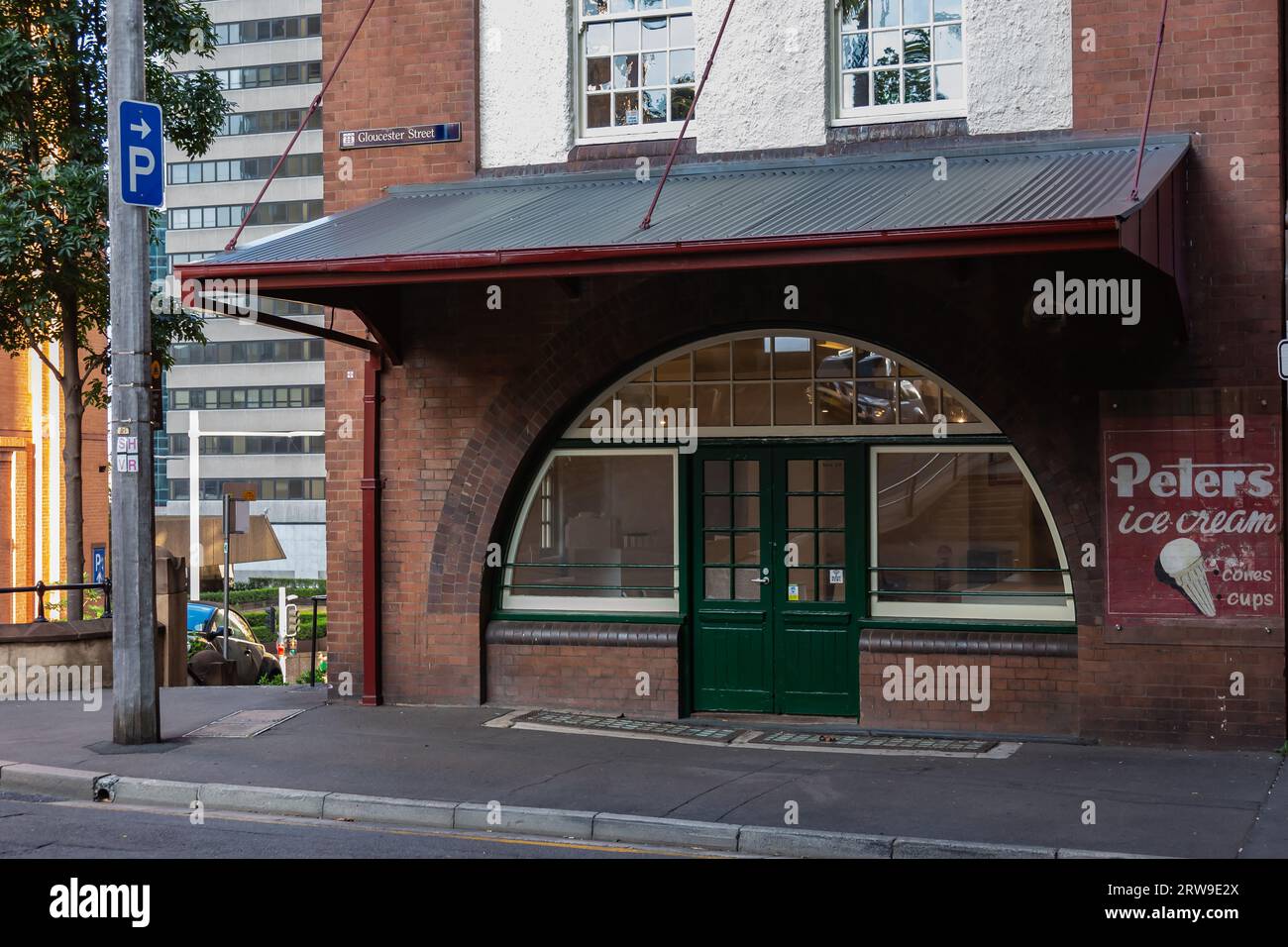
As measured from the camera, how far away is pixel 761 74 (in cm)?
1220

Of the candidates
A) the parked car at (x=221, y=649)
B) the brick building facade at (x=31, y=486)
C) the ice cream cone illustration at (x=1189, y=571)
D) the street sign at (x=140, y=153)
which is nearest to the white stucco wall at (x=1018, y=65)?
the ice cream cone illustration at (x=1189, y=571)

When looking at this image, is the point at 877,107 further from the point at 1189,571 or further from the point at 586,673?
the point at 586,673

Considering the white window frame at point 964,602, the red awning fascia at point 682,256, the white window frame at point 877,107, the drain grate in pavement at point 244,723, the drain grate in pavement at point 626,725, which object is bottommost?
the drain grate in pavement at point 626,725

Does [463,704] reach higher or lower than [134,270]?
lower

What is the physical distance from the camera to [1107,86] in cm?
1120

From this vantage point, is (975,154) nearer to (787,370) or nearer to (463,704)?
(787,370)

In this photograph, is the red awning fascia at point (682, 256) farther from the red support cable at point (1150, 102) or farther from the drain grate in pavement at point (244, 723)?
the drain grate in pavement at point (244, 723)

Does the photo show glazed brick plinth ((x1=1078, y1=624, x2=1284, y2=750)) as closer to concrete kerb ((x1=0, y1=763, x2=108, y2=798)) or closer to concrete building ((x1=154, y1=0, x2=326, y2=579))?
concrete kerb ((x1=0, y1=763, x2=108, y2=798))

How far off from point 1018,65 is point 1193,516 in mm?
3817

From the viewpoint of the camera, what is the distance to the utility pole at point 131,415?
10.9 meters

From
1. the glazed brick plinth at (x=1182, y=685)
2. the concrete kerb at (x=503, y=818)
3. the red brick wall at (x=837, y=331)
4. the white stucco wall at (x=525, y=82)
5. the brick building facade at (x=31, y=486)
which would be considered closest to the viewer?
the concrete kerb at (x=503, y=818)

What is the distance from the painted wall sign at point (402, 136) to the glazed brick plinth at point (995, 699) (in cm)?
592

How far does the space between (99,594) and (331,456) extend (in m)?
16.7

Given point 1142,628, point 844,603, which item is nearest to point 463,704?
point 844,603
